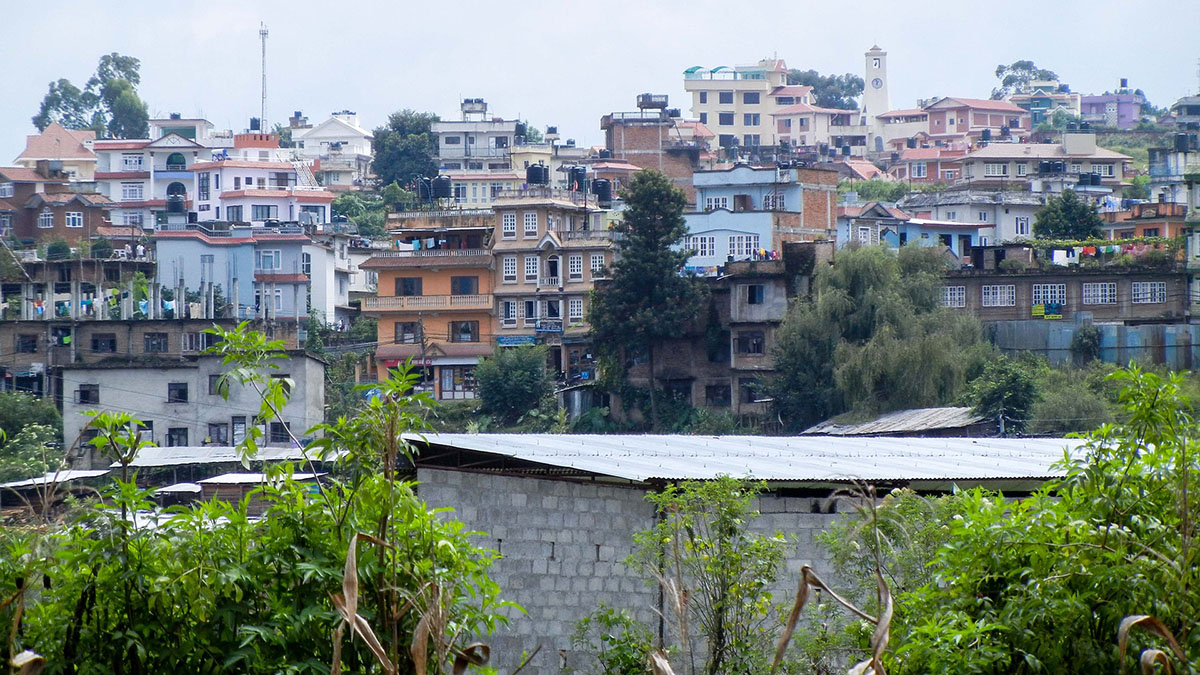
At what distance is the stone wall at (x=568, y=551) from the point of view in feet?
44.2

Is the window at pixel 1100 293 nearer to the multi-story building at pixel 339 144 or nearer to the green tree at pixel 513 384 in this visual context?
the green tree at pixel 513 384

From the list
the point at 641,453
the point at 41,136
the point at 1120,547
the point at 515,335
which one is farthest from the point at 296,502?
the point at 41,136

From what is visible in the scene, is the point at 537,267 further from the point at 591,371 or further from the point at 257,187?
the point at 257,187

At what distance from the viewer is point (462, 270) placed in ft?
178

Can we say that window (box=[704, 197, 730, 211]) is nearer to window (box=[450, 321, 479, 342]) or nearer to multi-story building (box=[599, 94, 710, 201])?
window (box=[450, 321, 479, 342])

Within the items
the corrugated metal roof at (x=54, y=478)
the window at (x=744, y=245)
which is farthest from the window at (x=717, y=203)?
the corrugated metal roof at (x=54, y=478)

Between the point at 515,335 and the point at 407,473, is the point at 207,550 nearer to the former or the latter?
the point at 407,473

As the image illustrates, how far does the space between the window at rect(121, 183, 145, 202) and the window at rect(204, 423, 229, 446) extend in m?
35.9

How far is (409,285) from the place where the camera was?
54250 mm

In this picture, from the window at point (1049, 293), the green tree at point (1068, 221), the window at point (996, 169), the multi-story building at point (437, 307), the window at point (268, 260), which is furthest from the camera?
the window at point (996, 169)

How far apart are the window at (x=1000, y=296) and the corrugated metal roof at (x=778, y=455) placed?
2948cm

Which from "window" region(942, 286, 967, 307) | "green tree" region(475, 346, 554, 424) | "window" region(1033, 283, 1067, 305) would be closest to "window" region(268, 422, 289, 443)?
"green tree" region(475, 346, 554, 424)

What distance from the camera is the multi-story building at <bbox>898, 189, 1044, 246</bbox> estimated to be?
6184 centimetres

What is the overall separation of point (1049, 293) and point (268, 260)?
25.3 metres
